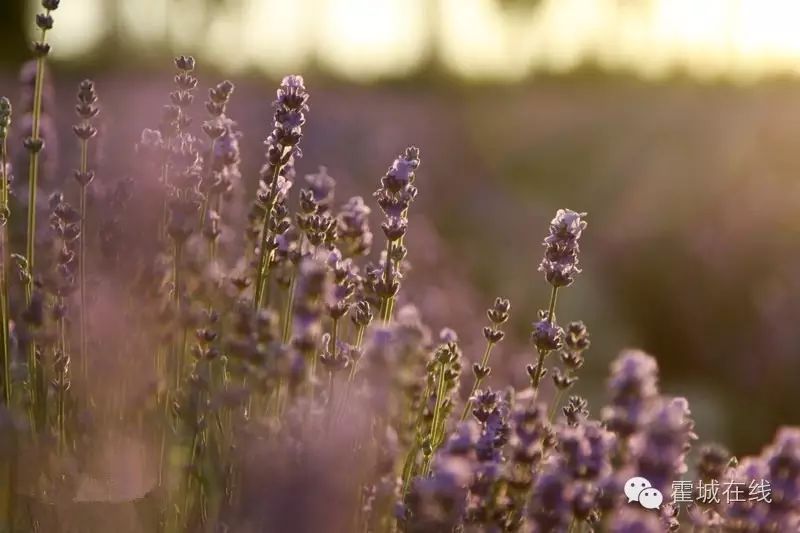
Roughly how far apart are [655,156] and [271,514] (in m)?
10.6

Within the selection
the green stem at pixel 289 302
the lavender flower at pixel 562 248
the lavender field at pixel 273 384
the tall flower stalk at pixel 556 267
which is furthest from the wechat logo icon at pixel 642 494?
the green stem at pixel 289 302

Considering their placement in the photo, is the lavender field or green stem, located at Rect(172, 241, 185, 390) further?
green stem, located at Rect(172, 241, 185, 390)

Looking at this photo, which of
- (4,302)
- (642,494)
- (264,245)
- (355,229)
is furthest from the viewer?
(355,229)

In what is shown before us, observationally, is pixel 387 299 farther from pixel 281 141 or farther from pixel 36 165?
pixel 36 165

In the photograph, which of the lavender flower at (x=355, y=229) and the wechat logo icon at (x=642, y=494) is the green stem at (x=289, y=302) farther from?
the wechat logo icon at (x=642, y=494)

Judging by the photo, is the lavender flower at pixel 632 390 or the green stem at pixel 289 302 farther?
the green stem at pixel 289 302

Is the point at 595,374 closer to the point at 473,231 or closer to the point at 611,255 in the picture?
the point at 611,255

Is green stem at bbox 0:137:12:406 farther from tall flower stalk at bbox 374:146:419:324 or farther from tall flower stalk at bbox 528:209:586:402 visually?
tall flower stalk at bbox 528:209:586:402

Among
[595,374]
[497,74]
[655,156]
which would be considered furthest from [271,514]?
[497,74]

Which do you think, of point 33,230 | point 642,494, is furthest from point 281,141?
point 642,494

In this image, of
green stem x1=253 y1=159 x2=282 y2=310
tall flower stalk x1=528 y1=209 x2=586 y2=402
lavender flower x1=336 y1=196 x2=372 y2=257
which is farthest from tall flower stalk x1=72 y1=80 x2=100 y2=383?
tall flower stalk x1=528 y1=209 x2=586 y2=402

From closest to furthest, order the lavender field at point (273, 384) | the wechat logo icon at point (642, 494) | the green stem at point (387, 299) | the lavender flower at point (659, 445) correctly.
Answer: the lavender flower at point (659, 445)
the lavender field at point (273, 384)
the wechat logo icon at point (642, 494)
the green stem at point (387, 299)

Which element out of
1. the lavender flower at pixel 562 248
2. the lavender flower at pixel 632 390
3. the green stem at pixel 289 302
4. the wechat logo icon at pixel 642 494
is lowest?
the wechat logo icon at pixel 642 494

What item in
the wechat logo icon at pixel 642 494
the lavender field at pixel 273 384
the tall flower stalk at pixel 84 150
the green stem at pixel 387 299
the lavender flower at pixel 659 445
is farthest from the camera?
the tall flower stalk at pixel 84 150
